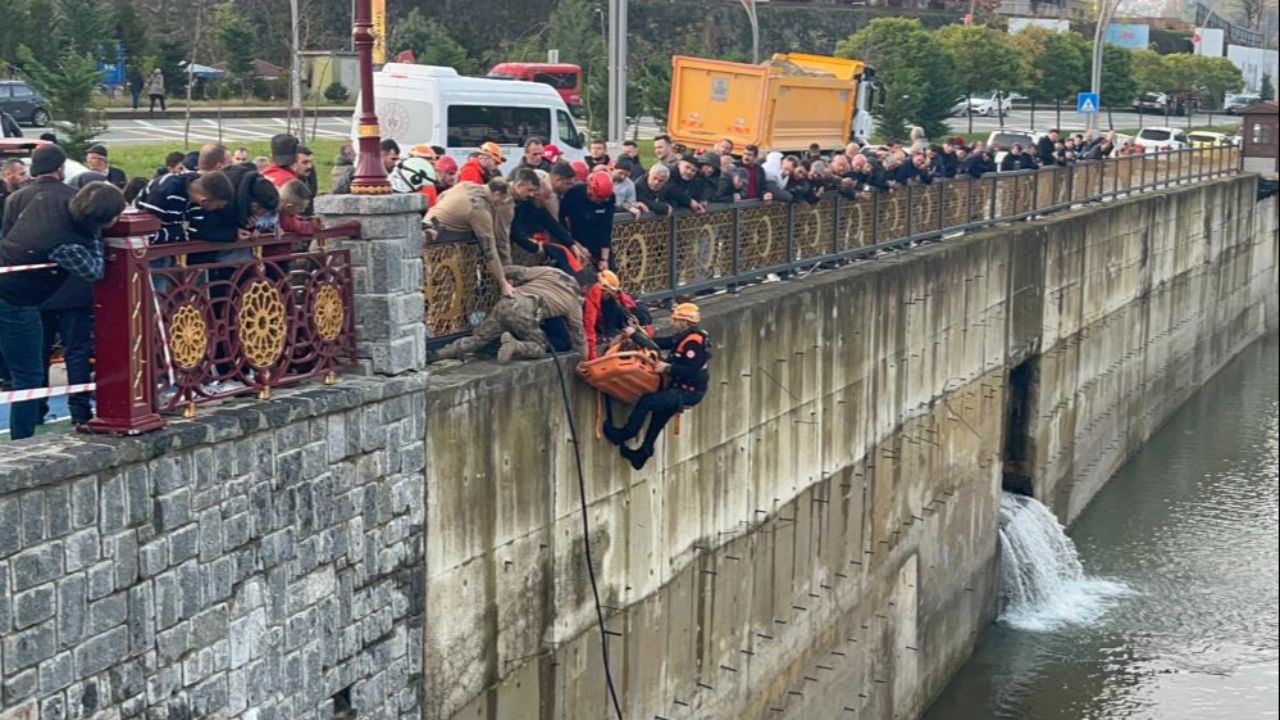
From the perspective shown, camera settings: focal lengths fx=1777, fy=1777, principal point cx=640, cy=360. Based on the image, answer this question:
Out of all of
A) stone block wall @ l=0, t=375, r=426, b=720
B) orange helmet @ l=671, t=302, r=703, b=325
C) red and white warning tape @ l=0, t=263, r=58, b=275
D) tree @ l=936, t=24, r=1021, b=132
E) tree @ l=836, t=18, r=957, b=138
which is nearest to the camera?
stone block wall @ l=0, t=375, r=426, b=720

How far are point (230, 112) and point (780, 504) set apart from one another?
29.8 meters

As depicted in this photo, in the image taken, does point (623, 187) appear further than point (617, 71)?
No

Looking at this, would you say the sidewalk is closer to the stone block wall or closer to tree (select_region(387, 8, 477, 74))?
tree (select_region(387, 8, 477, 74))

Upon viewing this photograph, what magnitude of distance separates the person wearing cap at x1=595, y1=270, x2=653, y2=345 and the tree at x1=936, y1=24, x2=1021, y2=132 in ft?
170

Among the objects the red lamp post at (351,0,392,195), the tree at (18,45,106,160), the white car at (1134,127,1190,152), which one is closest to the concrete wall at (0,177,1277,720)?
the red lamp post at (351,0,392,195)

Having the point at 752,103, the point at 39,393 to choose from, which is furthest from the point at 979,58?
the point at 39,393

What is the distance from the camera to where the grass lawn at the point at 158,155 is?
26453 mm

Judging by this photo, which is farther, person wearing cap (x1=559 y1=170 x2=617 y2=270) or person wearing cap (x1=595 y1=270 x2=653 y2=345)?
person wearing cap (x1=559 y1=170 x2=617 y2=270)

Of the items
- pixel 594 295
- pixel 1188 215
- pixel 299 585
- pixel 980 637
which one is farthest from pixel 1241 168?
pixel 299 585

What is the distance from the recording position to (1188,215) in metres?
37.8

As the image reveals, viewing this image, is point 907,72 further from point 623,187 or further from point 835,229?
point 623,187

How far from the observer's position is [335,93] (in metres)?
45.8

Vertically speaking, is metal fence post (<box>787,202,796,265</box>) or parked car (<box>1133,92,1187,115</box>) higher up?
parked car (<box>1133,92,1187,115</box>)

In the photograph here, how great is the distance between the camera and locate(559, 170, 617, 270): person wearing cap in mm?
12023
